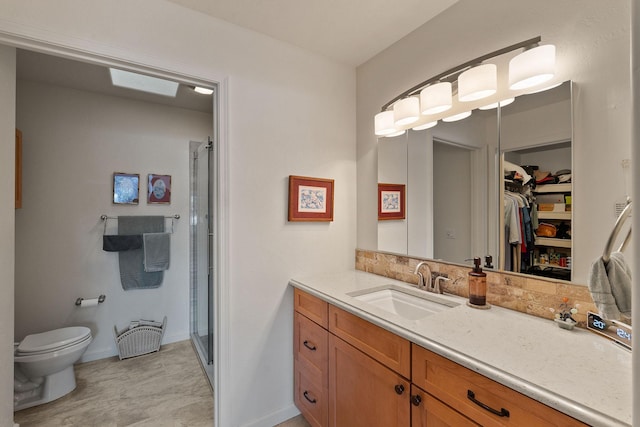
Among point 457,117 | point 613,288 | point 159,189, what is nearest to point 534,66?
point 457,117

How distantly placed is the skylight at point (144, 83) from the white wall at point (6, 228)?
82 centimetres

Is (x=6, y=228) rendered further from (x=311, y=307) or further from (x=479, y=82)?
(x=479, y=82)

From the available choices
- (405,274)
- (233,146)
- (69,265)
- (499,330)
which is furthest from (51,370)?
(499,330)

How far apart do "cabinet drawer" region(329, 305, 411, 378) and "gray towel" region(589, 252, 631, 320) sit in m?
0.59

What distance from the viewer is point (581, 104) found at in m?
1.12

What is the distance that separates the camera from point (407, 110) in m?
1.70

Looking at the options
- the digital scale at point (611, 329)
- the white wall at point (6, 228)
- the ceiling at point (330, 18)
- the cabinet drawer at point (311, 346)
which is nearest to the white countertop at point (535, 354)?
the digital scale at point (611, 329)

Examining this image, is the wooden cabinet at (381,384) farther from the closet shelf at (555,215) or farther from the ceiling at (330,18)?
the ceiling at (330,18)

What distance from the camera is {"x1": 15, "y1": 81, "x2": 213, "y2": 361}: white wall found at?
237 centimetres

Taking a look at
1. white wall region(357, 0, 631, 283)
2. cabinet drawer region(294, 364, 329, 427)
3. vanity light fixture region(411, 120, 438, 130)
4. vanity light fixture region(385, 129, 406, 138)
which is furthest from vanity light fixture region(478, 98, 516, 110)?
cabinet drawer region(294, 364, 329, 427)

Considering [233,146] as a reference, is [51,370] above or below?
below

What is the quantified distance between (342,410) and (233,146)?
5.21ft

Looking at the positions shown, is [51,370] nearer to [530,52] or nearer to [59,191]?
[59,191]

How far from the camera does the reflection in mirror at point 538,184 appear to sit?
1.16 metres
